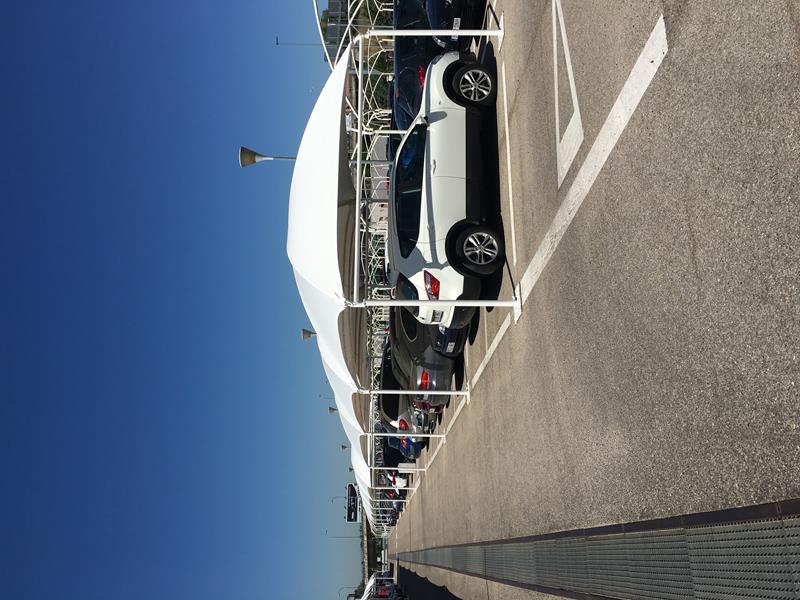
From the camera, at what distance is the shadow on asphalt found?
13.6 metres

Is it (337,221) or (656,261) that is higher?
(337,221)

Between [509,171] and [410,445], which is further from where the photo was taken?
[410,445]

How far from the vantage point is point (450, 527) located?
43.9 ft

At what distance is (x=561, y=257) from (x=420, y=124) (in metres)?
4.05

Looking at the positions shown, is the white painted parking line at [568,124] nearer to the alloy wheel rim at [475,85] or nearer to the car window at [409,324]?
the alloy wheel rim at [475,85]

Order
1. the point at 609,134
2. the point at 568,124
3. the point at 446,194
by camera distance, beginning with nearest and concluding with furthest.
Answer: the point at 609,134, the point at 568,124, the point at 446,194

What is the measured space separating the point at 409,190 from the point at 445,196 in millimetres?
708

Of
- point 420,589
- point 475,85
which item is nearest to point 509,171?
point 475,85

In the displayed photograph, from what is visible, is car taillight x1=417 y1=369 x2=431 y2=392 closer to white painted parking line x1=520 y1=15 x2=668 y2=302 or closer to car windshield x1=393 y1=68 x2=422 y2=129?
car windshield x1=393 y1=68 x2=422 y2=129

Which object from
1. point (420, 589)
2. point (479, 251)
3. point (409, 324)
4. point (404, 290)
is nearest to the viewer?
point (479, 251)

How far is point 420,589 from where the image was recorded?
18688 mm

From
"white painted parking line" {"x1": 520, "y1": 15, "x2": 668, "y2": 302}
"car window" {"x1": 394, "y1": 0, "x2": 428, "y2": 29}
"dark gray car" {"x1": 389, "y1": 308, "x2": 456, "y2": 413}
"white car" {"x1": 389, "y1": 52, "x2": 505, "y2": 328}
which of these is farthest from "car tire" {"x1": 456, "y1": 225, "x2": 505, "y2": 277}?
"car window" {"x1": 394, "y1": 0, "x2": 428, "y2": 29}

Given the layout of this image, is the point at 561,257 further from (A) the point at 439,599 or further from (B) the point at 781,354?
(A) the point at 439,599

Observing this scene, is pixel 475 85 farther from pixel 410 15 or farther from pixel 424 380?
pixel 424 380
